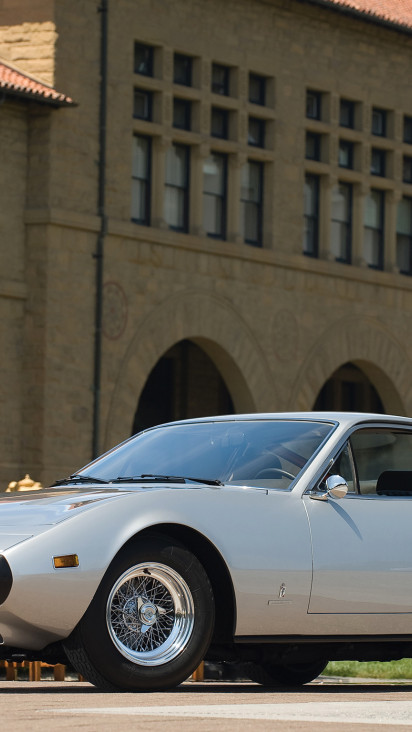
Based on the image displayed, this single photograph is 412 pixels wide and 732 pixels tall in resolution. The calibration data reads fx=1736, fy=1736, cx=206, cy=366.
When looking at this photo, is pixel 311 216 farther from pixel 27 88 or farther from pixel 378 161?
pixel 27 88

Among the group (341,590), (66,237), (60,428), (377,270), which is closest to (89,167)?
(66,237)

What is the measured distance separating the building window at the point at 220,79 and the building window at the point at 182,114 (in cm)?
78

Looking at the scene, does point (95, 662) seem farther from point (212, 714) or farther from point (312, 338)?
point (312, 338)

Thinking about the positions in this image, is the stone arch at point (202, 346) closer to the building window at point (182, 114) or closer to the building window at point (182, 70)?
the building window at point (182, 114)

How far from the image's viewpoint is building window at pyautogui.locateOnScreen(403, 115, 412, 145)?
39.3m

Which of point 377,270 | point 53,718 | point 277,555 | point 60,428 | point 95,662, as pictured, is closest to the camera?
point 53,718

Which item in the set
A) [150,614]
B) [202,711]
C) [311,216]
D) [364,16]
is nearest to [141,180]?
[311,216]

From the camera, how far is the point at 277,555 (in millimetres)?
8516

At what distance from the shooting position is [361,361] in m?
38.2

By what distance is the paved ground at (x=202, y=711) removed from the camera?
6359mm

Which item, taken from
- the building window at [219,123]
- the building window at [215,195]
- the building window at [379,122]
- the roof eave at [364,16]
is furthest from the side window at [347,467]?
the building window at [379,122]

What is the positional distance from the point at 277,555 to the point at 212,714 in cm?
177

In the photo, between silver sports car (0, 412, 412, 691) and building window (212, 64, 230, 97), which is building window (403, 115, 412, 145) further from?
silver sports car (0, 412, 412, 691)

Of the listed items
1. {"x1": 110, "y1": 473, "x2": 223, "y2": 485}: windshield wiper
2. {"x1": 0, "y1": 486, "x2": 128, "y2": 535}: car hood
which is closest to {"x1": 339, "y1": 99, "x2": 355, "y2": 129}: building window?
{"x1": 110, "y1": 473, "x2": 223, "y2": 485}: windshield wiper
